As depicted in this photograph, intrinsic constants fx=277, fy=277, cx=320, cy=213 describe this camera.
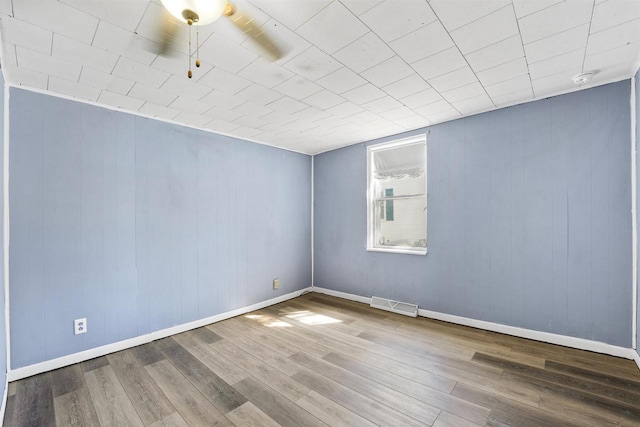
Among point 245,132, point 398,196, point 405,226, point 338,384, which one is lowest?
point 338,384

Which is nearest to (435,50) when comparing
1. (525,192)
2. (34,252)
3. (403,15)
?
(403,15)

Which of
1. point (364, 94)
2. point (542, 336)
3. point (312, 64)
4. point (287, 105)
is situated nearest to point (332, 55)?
point (312, 64)

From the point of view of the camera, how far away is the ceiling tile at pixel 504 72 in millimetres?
2201

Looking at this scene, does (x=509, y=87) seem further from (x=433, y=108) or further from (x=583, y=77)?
(x=433, y=108)

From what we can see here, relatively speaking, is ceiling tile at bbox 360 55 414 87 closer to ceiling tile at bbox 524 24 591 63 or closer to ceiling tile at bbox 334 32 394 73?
ceiling tile at bbox 334 32 394 73

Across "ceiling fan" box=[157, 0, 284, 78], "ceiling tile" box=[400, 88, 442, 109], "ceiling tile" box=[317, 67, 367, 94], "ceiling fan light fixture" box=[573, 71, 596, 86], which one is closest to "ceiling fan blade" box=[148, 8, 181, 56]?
"ceiling fan" box=[157, 0, 284, 78]

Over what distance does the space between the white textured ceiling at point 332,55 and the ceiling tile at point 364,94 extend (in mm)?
11

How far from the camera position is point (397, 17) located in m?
1.65

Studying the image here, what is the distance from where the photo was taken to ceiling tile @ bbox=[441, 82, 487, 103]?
2588mm

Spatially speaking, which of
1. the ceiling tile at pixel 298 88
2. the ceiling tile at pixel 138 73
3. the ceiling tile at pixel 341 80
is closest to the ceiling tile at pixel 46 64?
the ceiling tile at pixel 138 73

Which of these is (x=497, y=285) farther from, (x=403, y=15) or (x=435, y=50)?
(x=403, y=15)

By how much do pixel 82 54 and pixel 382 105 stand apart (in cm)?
254

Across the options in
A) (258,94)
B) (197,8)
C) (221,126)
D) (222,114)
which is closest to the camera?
(197,8)

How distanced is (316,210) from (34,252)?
3598 mm
